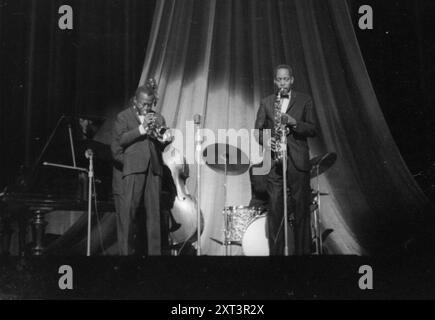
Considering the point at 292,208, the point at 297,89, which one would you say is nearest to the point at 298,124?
the point at 292,208

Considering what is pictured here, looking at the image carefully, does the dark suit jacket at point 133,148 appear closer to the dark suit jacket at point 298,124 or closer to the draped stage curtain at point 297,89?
the dark suit jacket at point 298,124

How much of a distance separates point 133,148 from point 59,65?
5.61 feet

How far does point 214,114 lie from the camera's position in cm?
641

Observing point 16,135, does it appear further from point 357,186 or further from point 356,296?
point 356,296

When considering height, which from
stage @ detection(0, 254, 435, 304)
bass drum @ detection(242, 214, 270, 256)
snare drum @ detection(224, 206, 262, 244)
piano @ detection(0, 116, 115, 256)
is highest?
piano @ detection(0, 116, 115, 256)

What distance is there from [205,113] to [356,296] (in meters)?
3.01

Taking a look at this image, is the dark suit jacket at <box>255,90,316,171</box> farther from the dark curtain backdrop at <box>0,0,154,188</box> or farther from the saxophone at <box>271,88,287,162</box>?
the dark curtain backdrop at <box>0,0,154,188</box>

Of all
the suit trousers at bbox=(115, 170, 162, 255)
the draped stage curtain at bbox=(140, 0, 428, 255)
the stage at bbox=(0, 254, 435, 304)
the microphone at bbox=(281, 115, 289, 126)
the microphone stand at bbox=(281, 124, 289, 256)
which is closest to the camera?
the stage at bbox=(0, 254, 435, 304)

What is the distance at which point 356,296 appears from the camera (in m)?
3.67

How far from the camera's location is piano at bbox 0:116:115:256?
17.2 feet

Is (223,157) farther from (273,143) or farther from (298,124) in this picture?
(298,124)

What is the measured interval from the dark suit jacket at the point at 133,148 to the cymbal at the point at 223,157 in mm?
626

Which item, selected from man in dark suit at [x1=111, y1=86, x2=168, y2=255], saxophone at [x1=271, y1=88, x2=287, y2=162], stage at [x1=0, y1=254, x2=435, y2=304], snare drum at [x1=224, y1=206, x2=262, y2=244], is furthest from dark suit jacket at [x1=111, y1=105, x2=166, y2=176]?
stage at [x1=0, y1=254, x2=435, y2=304]
